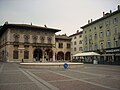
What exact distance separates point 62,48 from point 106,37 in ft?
75.9

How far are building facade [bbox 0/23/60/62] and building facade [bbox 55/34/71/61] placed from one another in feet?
29.5

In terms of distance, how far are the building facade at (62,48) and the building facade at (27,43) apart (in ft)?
29.5

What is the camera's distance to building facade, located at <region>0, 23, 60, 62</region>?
155ft

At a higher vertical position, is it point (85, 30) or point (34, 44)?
point (85, 30)

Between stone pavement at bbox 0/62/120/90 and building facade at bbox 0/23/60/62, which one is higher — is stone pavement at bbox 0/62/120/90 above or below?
below

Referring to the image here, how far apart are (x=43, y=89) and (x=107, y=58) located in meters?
39.7

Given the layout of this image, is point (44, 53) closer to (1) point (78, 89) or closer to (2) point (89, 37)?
(2) point (89, 37)

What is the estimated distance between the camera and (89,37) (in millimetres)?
54156

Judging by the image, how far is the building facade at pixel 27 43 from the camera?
47.4m

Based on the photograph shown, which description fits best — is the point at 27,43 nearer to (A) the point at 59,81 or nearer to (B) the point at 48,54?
(B) the point at 48,54

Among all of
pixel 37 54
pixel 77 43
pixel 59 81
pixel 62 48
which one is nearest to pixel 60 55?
pixel 62 48

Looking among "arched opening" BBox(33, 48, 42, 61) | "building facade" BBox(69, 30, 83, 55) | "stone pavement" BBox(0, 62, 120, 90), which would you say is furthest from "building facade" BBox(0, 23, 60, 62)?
"stone pavement" BBox(0, 62, 120, 90)

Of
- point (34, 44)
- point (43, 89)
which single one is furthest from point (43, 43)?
point (43, 89)

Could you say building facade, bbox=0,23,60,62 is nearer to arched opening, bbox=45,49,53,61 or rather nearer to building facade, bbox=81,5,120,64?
arched opening, bbox=45,49,53,61
